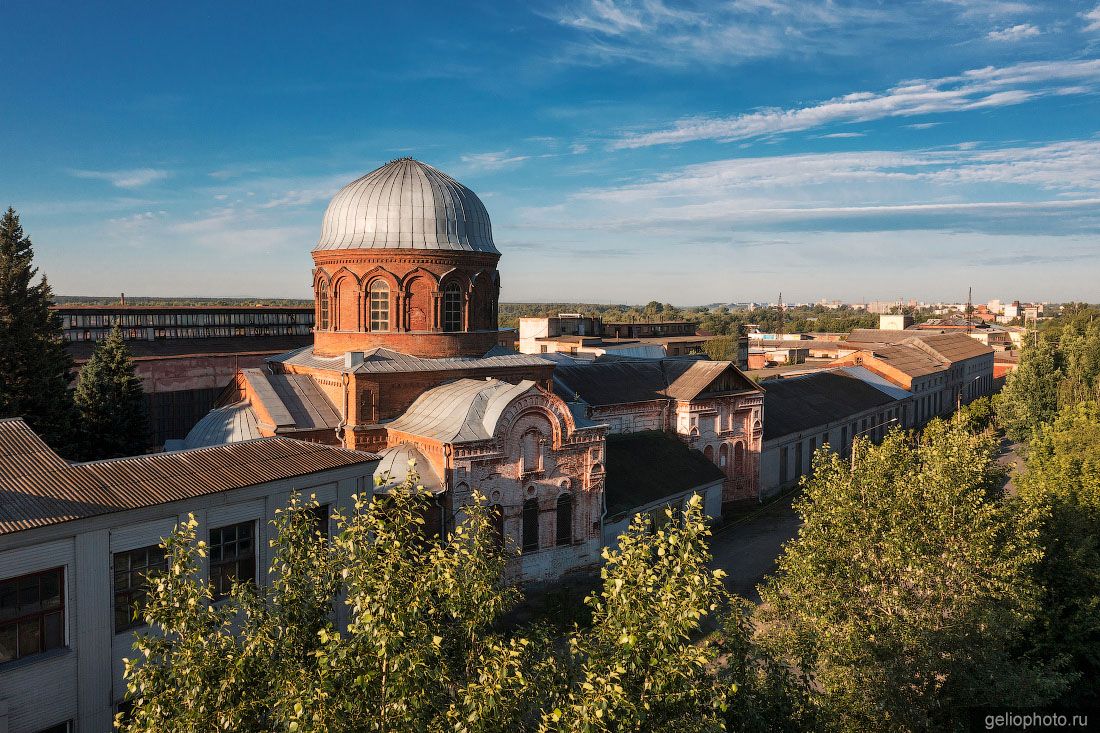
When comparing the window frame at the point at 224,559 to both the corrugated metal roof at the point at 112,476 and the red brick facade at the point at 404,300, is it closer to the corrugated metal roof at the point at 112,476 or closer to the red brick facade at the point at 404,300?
the corrugated metal roof at the point at 112,476

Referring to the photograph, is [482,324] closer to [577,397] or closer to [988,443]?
[577,397]

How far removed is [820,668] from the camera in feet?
47.6

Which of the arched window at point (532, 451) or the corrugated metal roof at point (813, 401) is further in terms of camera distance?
the corrugated metal roof at point (813, 401)

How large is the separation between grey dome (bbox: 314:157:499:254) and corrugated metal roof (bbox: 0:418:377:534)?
11047 mm

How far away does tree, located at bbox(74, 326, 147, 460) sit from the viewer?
27828 millimetres

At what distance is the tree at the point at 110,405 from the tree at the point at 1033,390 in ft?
154

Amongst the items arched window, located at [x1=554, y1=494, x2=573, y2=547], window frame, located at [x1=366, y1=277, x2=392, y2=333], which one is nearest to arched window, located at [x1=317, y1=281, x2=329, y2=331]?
window frame, located at [x1=366, y1=277, x2=392, y2=333]

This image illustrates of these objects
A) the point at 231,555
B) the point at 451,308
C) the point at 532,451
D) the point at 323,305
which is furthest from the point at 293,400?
the point at 231,555

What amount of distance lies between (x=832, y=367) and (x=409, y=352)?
41565 millimetres

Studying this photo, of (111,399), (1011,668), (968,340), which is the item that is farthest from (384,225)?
(968,340)

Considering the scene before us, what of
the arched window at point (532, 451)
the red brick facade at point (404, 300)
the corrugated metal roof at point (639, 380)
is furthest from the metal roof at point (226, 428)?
the corrugated metal roof at point (639, 380)

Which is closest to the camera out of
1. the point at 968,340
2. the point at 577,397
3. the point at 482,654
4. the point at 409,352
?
the point at 482,654

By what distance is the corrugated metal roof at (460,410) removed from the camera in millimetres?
22469

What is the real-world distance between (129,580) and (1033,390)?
1936 inches
